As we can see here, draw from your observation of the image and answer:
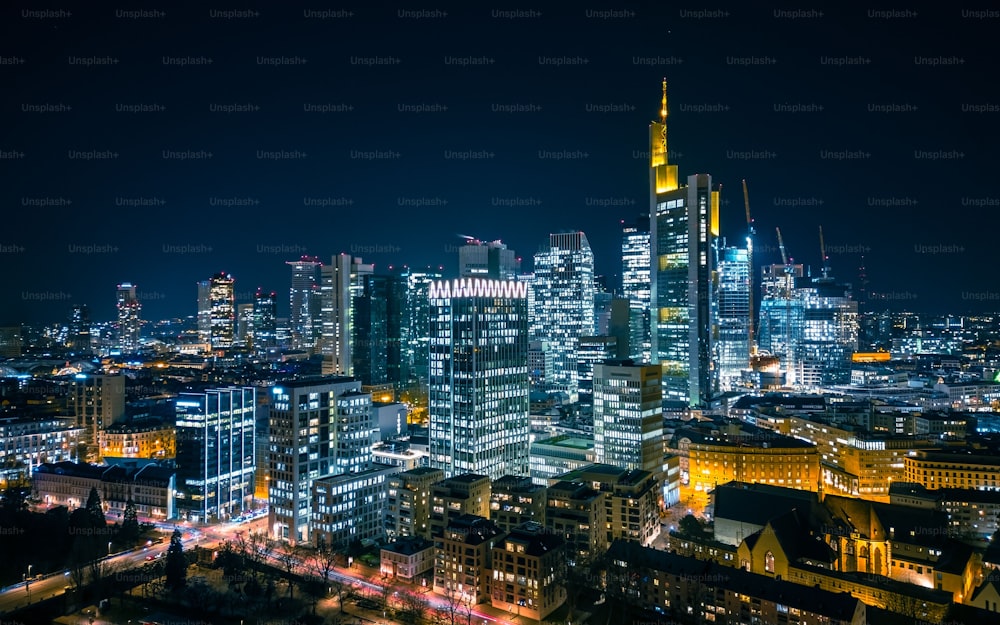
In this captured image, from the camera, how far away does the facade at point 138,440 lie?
86938mm

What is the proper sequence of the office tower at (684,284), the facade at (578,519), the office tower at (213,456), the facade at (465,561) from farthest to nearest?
the office tower at (684,284), the office tower at (213,456), the facade at (578,519), the facade at (465,561)

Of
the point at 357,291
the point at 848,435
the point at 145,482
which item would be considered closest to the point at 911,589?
the point at 848,435

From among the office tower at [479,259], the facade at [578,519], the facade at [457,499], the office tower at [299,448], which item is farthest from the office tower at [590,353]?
the office tower at [299,448]

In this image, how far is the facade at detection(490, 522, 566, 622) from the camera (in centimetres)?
4559

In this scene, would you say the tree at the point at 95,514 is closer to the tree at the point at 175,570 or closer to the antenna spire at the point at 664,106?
the tree at the point at 175,570

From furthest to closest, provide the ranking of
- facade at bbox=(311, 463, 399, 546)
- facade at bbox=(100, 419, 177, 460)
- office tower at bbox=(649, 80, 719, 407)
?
office tower at bbox=(649, 80, 719, 407)
facade at bbox=(100, 419, 177, 460)
facade at bbox=(311, 463, 399, 546)

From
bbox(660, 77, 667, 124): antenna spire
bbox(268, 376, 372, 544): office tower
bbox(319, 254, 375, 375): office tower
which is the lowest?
bbox(268, 376, 372, 544): office tower

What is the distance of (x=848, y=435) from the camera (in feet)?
255

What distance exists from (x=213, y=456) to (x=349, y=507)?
18971 millimetres

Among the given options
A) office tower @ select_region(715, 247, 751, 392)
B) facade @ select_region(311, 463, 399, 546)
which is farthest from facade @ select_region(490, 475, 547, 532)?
office tower @ select_region(715, 247, 751, 392)

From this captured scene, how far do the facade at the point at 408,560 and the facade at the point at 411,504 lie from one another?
600 cm

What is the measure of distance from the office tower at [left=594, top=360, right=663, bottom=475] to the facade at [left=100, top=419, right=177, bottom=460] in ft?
188

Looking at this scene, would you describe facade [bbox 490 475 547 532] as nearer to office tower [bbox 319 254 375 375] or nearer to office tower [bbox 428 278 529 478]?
office tower [bbox 428 278 529 478]

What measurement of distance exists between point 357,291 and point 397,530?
11188 centimetres
